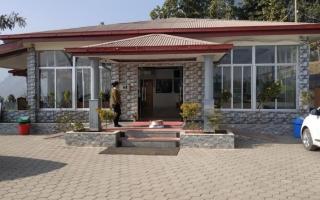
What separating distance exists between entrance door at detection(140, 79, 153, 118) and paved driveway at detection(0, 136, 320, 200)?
7184 mm

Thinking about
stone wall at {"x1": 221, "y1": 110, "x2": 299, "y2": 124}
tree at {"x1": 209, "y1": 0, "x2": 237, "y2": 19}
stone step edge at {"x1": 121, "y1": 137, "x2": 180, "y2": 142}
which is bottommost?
stone step edge at {"x1": 121, "y1": 137, "x2": 180, "y2": 142}

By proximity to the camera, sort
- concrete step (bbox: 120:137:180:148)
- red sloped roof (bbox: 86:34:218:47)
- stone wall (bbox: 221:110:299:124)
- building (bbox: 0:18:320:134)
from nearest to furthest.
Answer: concrete step (bbox: 120:137:180:148) → red sloped roof (bbox: 86:34:218:47) → building (bbox: 0:18:320:134) → stone wall (bbox: 221:110:299:124)

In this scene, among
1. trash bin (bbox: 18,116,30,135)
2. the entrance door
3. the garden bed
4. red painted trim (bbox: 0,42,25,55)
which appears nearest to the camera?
the garden bed

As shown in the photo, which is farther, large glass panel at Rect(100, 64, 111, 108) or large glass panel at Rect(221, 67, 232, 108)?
large glass panel at Rect(100, 64, 111, 108)

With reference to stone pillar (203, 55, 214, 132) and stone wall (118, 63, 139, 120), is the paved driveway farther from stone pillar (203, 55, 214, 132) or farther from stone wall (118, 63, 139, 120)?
stone wall (118, 63, 139, 120)

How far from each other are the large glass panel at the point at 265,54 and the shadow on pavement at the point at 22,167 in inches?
380

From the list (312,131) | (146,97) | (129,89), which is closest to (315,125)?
(312,131)

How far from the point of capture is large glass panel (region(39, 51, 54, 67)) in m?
17.5

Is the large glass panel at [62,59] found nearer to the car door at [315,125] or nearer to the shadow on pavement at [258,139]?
the shadow on pavement at [258,139]

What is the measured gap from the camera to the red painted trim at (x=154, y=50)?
12.2m

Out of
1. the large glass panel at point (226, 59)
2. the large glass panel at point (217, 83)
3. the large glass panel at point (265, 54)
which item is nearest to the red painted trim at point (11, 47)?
the large glass panel at point (217, 83)

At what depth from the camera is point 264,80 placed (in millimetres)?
16000

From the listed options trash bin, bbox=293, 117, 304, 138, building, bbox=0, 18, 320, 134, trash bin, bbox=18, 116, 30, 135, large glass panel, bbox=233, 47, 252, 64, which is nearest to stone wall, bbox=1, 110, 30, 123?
building, bbox=0, 18, 320, 134

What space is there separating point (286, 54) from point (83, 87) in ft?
28.5
